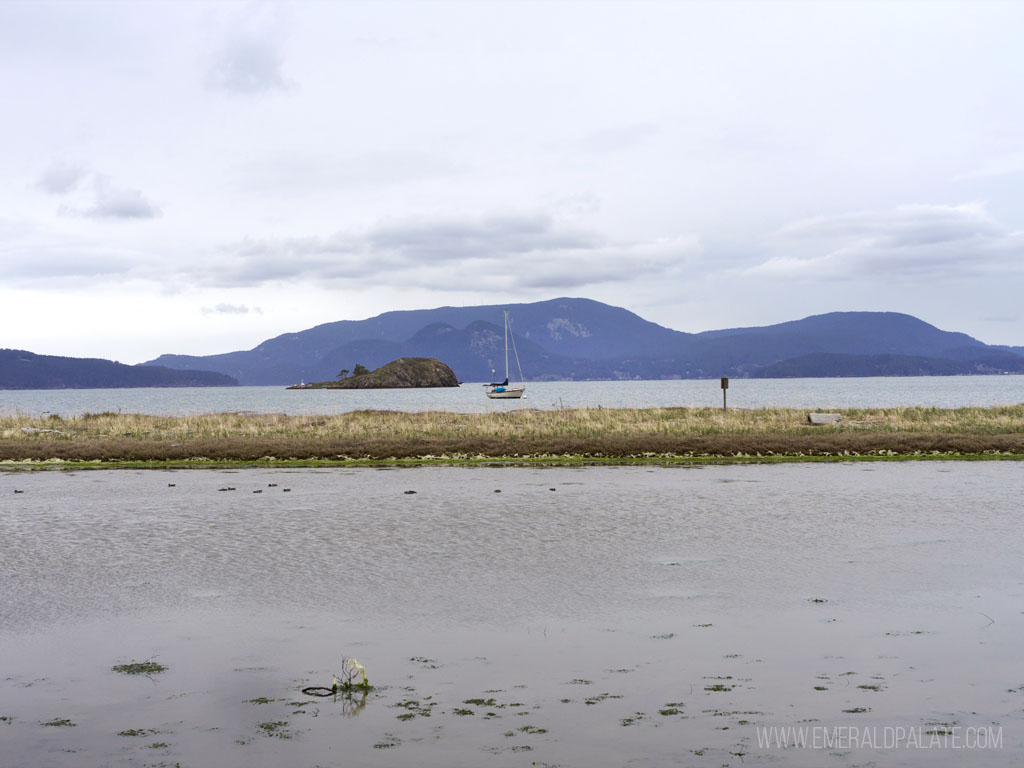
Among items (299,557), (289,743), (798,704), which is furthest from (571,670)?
(299,557)

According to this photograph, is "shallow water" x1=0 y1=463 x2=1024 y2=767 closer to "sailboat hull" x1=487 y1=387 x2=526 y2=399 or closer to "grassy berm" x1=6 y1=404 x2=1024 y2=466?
"grassy berm" x1=6 y1=404 x2=1024 y2=466

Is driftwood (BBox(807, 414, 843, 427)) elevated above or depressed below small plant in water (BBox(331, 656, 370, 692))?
above

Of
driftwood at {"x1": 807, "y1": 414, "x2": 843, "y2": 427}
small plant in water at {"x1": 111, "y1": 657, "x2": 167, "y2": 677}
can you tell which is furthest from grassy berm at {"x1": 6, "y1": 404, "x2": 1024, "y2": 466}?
small plant in water at {"x1": 111, "y1": 657, "x2": 167, "y2": 677}

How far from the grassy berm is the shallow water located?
16.8 metres

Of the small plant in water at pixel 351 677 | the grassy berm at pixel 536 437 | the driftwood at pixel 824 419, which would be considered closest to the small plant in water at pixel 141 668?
the small plant in water at pixel 351 677

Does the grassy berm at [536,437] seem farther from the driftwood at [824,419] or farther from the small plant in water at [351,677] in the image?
the small plant in water at [351,677]

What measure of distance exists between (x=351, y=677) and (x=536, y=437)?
37566 mm

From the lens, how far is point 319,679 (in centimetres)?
1012

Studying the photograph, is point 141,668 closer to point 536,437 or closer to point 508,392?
point 536,437

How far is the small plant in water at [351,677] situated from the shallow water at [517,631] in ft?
0.69

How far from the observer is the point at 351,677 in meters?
9.94

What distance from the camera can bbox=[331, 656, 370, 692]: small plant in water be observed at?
9719mm

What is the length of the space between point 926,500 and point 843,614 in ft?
45.7

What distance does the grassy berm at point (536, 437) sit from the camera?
4094 centimetres
